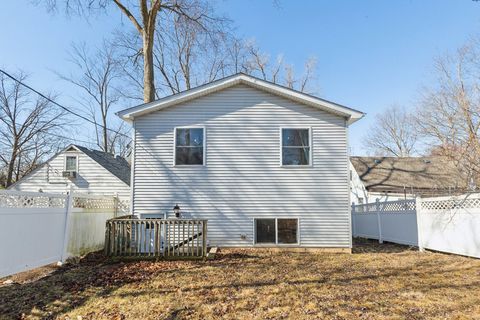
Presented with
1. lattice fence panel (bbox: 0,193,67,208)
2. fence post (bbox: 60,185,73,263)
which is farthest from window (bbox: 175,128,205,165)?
lattice fence panel (bbox: 0,193,67,208)

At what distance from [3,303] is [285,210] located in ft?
22.5

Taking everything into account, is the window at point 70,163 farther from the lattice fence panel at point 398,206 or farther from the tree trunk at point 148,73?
the lattice fence panel at point 398,206

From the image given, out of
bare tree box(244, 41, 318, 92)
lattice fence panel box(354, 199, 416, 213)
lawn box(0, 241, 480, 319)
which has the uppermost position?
bare tree box(244, 41, 318, 92)

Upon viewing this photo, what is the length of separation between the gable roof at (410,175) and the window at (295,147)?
13.7 meters

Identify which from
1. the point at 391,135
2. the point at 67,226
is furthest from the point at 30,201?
the point at 391,135

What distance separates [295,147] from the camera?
9453 mm

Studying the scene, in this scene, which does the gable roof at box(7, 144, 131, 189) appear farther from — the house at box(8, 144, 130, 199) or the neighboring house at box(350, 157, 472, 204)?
the neighboring house at box(350, 157, 472, 204)

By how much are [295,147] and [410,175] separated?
16.6 meters

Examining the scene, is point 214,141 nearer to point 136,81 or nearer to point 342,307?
point 342,307

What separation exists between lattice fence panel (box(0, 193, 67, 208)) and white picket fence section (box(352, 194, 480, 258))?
998 cm

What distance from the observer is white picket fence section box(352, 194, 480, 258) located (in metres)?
7.48

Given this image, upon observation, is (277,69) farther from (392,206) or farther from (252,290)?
(252,290)

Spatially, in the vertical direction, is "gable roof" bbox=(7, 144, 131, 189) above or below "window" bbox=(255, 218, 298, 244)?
above

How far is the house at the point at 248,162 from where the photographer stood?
9.15 meters
